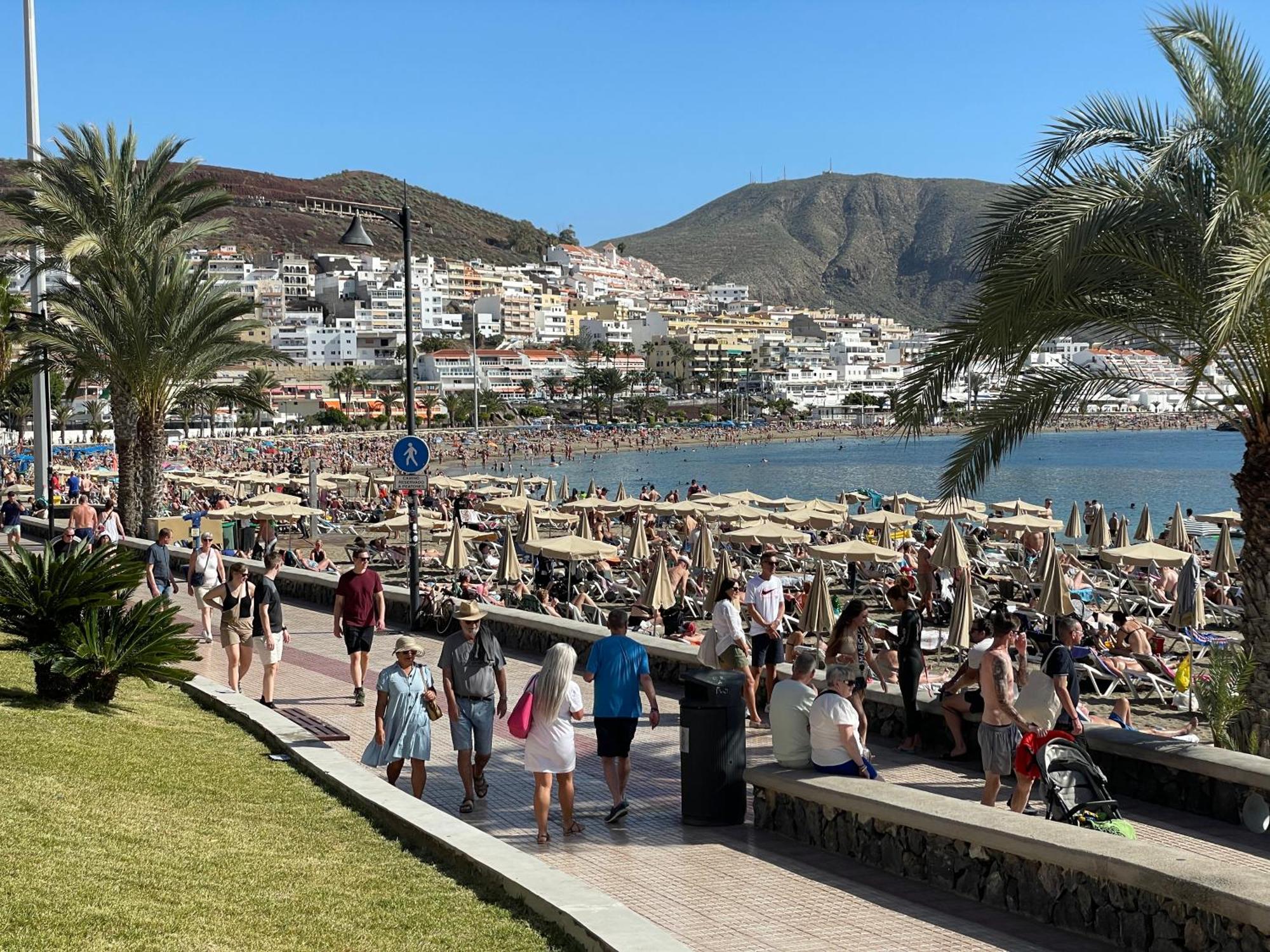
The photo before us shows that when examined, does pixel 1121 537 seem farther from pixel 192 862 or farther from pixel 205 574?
pixel 192 862

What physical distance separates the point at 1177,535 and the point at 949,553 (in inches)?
340

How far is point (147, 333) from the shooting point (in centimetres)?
2195

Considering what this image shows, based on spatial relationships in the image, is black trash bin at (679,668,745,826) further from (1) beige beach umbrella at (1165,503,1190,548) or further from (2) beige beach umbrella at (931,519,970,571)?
(1) beige beach umbrella at (1165,503,1190,548)

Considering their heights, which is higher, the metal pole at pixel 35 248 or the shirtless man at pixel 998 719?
the metal pole at pixel 35 248

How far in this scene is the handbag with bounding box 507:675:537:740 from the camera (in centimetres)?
728

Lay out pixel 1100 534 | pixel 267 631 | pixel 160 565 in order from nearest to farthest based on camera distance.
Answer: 1. pixel 267 631
2. pixel 160 565
3. pixel 1100 534

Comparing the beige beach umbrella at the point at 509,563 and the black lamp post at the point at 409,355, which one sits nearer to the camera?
the black lamp post at the point at 409,355

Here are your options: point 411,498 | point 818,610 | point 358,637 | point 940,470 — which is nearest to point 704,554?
point 818,610

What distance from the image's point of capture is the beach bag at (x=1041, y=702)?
7680mm

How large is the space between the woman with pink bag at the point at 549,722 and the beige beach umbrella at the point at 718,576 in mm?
11829

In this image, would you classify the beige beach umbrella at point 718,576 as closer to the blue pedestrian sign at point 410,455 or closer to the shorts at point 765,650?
the blue pedestrian sign at point 410,455

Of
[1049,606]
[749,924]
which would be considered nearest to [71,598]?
[749,924]

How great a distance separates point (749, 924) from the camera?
5.91m

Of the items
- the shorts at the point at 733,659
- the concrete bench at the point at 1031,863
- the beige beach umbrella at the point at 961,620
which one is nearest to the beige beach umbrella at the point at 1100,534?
the beige beach umbrella at the point at 961,620
